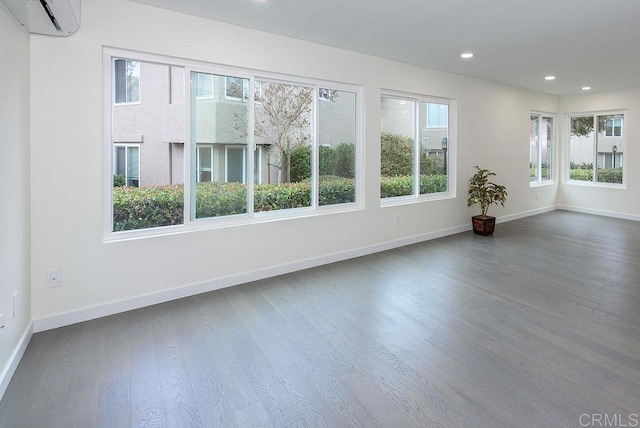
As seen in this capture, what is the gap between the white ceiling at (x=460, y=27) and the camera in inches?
119

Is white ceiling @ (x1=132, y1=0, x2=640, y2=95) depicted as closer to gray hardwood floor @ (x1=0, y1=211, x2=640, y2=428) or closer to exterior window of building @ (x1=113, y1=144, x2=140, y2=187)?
exterior window of building @ (x1=113, y1=144, x2=140, y2=187)

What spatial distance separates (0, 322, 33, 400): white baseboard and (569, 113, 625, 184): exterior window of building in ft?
31.6

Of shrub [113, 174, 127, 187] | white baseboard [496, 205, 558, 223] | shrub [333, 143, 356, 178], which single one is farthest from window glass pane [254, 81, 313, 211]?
white baseboard [496, 205, 558, 223]

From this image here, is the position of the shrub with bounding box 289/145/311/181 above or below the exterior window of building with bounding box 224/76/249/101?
below

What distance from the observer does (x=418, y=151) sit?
5398 millimetres

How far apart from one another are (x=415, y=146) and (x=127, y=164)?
3.96m

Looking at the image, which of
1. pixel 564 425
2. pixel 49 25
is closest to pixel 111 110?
pixel 49 25

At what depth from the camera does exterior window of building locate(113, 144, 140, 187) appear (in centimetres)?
301

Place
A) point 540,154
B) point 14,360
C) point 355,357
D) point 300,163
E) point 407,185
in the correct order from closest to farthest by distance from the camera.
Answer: point 14,360, point 355,357, point 300,163, point 407,185, point 540,154

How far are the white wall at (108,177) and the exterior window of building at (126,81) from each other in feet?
0.58

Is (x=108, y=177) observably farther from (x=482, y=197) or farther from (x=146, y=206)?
(x=482, y=197)

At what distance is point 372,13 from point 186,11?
5.48ft

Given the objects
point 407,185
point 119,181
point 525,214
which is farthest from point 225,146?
point 525,214

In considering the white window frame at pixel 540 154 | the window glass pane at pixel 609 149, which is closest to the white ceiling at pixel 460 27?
the white window frame at pixel 540 154
